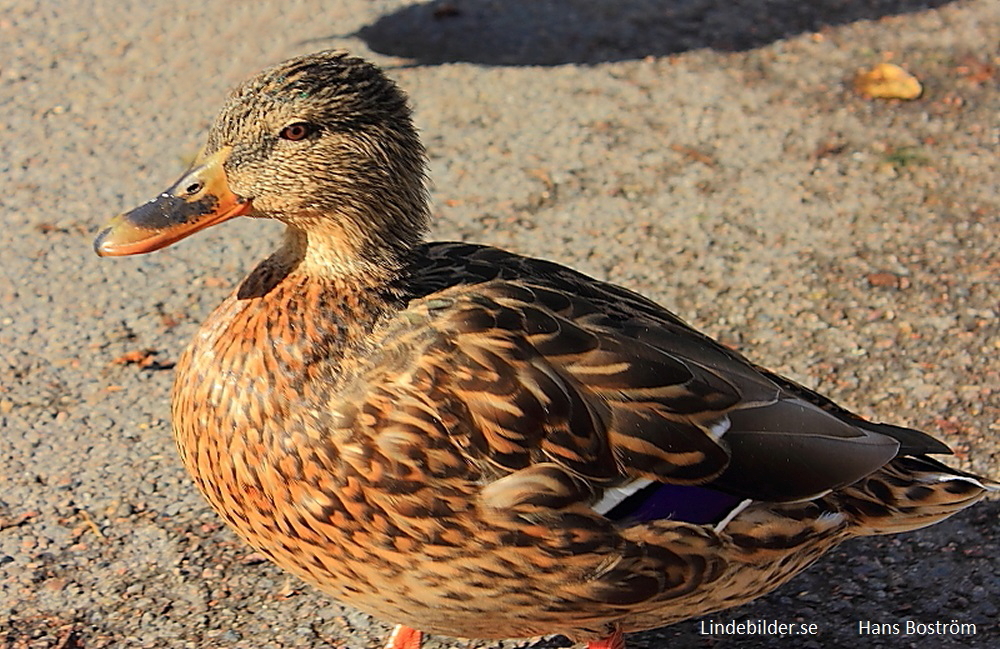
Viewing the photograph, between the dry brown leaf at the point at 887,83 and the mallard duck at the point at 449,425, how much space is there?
11.9 ft

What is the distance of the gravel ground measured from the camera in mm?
3773

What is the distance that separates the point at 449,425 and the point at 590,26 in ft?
15.7

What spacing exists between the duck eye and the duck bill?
155mm

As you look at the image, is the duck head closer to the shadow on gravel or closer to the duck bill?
the duck bill

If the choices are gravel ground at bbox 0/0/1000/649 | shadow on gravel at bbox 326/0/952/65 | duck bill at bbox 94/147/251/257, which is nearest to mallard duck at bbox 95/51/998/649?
duck bill at bbox 94/147/251/257

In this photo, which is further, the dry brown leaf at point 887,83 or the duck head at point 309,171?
the dry brown leaf at point 887,83

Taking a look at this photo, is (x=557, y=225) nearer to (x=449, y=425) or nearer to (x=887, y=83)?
(x=887, y=83)

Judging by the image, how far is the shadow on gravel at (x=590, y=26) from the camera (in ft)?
22.9

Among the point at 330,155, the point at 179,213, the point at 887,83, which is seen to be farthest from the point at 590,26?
the point at 179,213

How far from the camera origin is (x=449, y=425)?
2.96m

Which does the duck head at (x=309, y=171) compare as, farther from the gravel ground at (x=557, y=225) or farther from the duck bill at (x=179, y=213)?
the gravel ground at (x=557, y=225)

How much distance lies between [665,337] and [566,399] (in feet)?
1.33

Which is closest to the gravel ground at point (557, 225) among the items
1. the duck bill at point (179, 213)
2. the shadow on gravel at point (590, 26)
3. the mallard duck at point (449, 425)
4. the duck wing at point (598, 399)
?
the shadow on gravel at point (590, 26)

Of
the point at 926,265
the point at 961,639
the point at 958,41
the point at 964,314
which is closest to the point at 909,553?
the point at 961,639
